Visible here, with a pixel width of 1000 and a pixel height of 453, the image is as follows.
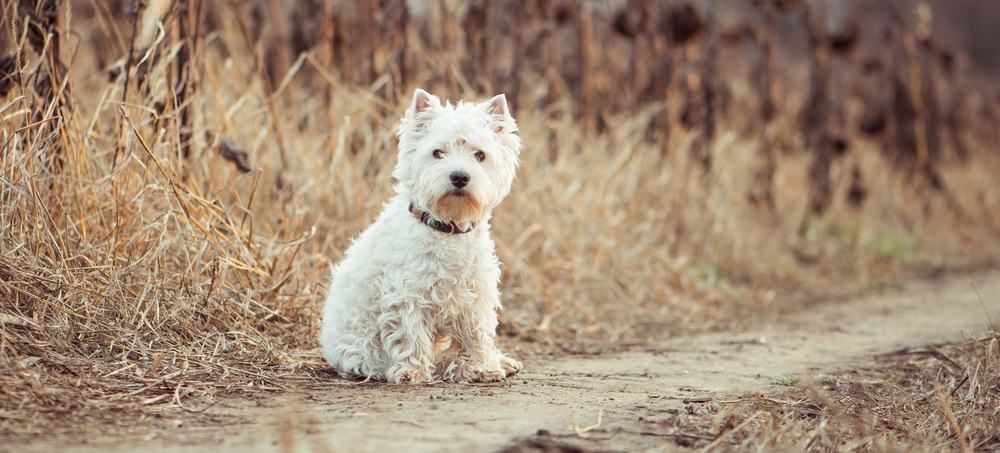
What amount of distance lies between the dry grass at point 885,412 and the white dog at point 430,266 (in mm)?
1402

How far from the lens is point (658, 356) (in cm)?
631

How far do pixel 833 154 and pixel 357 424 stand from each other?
1044cm

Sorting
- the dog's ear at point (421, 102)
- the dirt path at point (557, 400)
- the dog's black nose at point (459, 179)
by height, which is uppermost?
the dog's ear at point (421, 102)

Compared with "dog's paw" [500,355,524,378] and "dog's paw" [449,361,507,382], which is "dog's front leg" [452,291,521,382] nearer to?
"dog's paw" [449,361,507,382]

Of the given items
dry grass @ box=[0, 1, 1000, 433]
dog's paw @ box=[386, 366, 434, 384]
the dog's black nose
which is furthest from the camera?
dog's paw @ box=[386, 366, 434, 384]

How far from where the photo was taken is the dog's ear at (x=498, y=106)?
5.10 m

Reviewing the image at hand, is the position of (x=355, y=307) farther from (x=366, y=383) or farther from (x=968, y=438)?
(x=968, y=438)

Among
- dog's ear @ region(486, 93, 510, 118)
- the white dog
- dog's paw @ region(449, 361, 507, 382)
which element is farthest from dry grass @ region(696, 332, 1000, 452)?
dog's ear @ region(486, 93, 510, 118)

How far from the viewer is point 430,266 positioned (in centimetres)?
492

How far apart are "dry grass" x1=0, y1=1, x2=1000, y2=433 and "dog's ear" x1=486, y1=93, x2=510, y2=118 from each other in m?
1.48

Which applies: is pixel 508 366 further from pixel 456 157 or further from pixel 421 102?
pixel 421 102

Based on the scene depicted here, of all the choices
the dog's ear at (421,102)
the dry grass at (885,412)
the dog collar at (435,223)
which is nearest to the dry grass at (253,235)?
the dog collar at (435,223)

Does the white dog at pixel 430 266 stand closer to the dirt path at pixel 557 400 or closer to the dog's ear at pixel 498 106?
the dog's ear at pixel 498 106

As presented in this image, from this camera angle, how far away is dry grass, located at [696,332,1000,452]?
3.87 m
